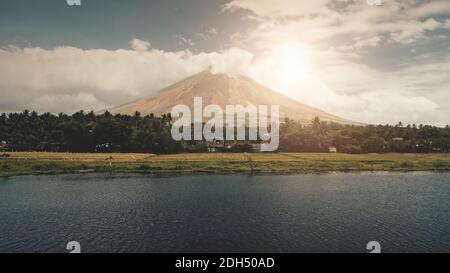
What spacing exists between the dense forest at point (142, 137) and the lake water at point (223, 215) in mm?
60493

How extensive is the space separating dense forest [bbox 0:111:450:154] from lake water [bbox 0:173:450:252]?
198 feet

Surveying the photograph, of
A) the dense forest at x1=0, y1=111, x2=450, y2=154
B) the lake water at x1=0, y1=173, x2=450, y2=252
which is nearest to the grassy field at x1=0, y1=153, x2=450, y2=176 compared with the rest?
the lake water at x1=0, y1=173, x2=450, y2=252

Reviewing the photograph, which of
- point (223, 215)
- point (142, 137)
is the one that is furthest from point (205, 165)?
point (223, 215)

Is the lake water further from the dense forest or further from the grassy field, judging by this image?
the dense forest

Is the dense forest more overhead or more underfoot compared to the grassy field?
more overhead

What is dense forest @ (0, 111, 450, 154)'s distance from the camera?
14312 cm

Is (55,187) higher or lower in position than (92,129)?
lower

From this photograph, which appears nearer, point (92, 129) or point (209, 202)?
point (209, 202)

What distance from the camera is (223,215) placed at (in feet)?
167
